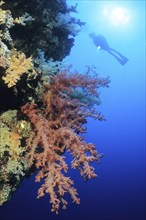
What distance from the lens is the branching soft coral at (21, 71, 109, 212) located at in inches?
151

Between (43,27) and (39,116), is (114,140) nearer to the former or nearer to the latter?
(43,27)

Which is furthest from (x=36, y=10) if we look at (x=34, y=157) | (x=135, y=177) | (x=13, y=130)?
(x=135, y=177)

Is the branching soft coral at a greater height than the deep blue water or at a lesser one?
lesser

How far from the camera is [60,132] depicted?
4.05 meters

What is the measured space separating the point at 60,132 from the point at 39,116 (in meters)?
0.43

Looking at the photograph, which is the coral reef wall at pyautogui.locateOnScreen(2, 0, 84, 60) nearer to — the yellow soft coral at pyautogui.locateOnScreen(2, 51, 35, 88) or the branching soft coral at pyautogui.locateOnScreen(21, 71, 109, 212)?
the branching soft coral at pyautogui.locateOnScreen(21, 71, 109, 212)

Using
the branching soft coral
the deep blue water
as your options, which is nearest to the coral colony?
the branching soft coral

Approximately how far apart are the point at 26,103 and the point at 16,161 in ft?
2.80

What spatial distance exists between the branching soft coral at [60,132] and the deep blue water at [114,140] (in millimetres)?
682

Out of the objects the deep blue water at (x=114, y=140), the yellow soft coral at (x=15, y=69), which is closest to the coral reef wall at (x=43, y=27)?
the deep blue water at (x=114, y=140)

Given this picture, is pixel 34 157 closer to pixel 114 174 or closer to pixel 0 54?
pixel 0 54

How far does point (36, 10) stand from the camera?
4.84 metres

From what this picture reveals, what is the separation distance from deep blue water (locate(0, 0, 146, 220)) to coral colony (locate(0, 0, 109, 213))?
2.26 ft

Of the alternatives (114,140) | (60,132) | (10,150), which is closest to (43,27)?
(60,132)
